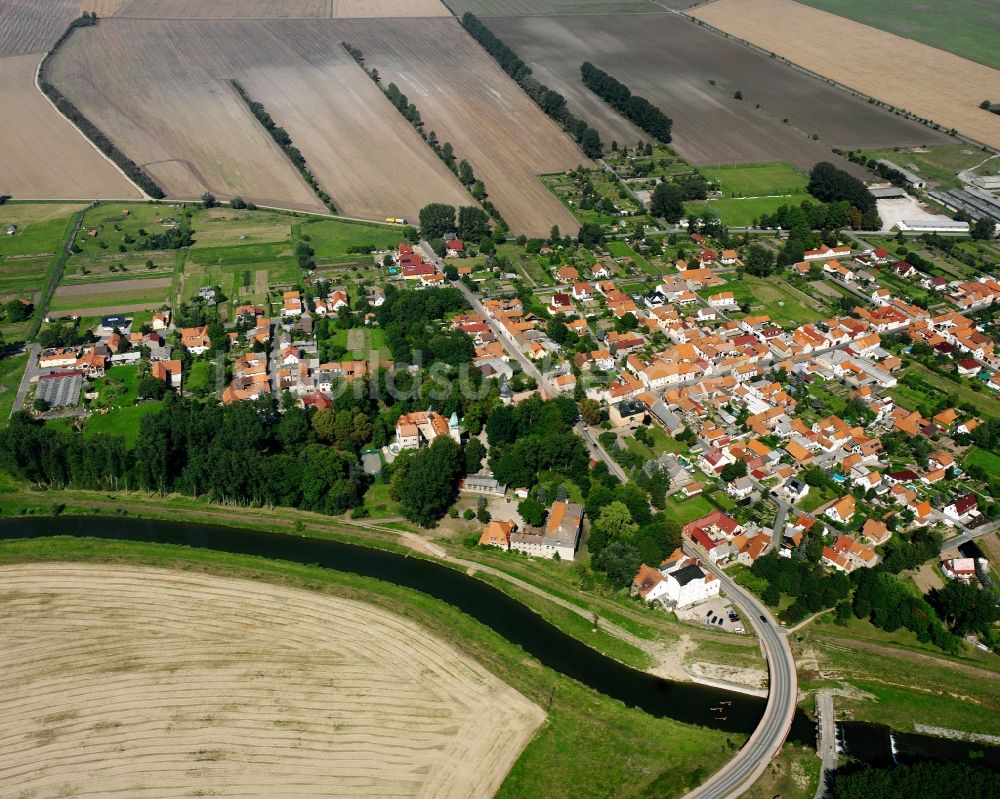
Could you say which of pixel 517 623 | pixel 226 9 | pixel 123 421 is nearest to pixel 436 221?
pixel 123 421

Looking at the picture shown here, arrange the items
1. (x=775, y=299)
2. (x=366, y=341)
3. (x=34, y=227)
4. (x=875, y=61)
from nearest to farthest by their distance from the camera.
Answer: (x=366, y=341) < (x=775, y=299) < (x=34, y=227) < (x=875, y=61)

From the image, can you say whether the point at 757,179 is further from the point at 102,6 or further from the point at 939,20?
the point at 102,6

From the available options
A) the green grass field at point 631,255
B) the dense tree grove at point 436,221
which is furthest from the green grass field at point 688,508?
the dense tree grove at point 436,221

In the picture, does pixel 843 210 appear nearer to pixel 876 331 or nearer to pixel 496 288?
pixel 876 331

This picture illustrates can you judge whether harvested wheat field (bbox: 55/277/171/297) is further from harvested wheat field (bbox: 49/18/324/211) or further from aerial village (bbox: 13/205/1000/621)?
harvested wheat field (bbox: 49/18/324/211)

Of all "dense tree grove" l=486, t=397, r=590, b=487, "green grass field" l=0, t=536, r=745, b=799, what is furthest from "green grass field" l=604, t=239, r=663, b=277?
"green grass field" l=0, t=536, r=745, b=799

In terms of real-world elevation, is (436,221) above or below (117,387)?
above
